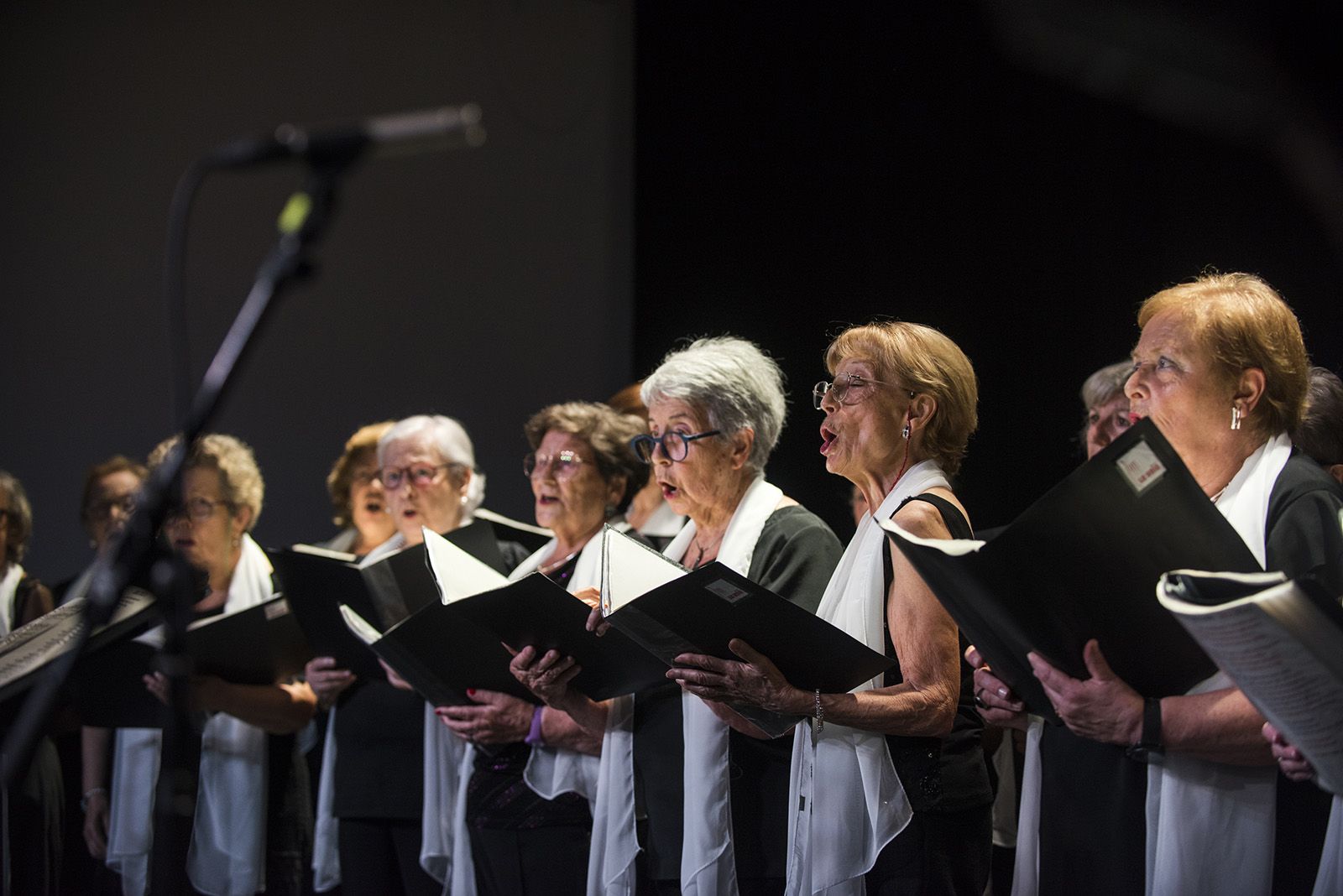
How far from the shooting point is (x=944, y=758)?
7.13 ft

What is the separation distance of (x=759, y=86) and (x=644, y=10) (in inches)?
30.6

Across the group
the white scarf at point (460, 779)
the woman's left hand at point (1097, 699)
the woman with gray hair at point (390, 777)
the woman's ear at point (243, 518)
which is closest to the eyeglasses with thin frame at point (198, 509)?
the woman's ear at point (243, 518)

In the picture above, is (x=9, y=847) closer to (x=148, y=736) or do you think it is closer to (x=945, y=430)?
(x=148, y=736)

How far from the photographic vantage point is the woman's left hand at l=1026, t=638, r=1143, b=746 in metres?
1.73

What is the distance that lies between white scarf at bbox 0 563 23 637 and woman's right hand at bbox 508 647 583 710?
1774 mm

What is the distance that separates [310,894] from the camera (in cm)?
382

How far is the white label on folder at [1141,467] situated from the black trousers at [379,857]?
223cm

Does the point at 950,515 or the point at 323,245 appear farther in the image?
the point at 323,245

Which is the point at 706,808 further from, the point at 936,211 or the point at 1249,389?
the point at 936,211

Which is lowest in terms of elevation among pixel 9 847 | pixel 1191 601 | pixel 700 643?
pixel 9 847

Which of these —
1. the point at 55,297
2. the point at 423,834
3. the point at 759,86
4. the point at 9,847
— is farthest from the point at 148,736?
the point at 759,86

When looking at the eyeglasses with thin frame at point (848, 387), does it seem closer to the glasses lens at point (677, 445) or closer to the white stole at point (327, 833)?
the glasses lens at point (677, 445)

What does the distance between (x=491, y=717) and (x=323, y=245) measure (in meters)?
3.02

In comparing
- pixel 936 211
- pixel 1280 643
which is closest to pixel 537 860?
pixel 1280 643
